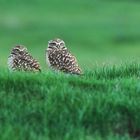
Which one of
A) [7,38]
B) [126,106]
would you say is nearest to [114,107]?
[126,106]

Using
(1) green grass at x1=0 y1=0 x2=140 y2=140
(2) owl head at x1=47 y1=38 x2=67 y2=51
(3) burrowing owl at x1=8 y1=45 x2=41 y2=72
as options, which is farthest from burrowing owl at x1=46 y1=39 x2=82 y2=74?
(1) green grass at x1=0 y1=0 x2=140 y2=140

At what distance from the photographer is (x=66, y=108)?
7.75 meters

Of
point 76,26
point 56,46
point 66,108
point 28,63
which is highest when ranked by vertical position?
point 76,26

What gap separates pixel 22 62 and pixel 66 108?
9.69 ft

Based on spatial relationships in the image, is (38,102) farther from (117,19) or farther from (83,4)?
(83,4)

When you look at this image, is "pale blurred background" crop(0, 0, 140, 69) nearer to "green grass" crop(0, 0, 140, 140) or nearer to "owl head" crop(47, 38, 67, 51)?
"owl head" crop(47, 38, 67, 51)

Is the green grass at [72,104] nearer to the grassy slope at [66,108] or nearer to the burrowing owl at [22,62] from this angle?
the grassy slope at [66,108]

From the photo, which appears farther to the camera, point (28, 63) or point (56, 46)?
point (56, 46)

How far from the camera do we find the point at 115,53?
30766mm

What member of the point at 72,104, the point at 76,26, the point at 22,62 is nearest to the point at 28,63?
the point at 22,62

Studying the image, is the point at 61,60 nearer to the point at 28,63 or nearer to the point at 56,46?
the point at 28,63

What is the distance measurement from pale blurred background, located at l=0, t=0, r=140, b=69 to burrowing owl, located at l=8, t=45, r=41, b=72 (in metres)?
16.2

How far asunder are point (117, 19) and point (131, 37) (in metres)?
4.50

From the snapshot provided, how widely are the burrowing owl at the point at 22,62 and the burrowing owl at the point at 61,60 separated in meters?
0.25
